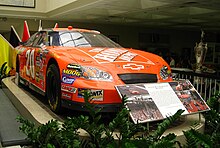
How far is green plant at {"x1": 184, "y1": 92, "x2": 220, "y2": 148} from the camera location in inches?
79.4

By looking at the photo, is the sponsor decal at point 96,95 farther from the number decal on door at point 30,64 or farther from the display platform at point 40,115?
the number decal on door at point 30,64

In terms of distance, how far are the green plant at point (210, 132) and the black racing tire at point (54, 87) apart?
1.42 m

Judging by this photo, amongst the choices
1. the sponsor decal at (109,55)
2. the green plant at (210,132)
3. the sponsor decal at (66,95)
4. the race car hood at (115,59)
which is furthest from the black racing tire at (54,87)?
the green plant at (210,132)

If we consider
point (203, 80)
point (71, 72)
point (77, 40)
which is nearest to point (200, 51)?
point (203, 80)

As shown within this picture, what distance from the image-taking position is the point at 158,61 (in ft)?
10.3

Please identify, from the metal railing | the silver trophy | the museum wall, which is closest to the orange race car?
the metal railing

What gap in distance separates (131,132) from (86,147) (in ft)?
1.38

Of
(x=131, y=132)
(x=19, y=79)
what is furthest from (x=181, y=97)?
(x=19, y=79)

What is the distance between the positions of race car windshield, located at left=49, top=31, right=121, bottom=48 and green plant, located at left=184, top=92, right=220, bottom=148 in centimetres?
156

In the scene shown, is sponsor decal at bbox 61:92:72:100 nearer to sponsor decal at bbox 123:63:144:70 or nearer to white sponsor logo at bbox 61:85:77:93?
white sponsor logo at bbox 61:85:77:93

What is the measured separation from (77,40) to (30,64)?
85 centimetres

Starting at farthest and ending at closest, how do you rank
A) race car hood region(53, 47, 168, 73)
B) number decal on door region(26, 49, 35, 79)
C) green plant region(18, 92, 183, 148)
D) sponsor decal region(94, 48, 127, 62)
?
number decal on door region(26, 49, 35, 79)
sponsor decal region(94, 48, 127, 62)
race car hood region(53, 47, 168, 73)
green plant region(18, 92, 183, 148)

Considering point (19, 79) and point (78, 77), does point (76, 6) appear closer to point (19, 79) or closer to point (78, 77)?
point (19, 79)

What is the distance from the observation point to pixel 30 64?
3.86 m
